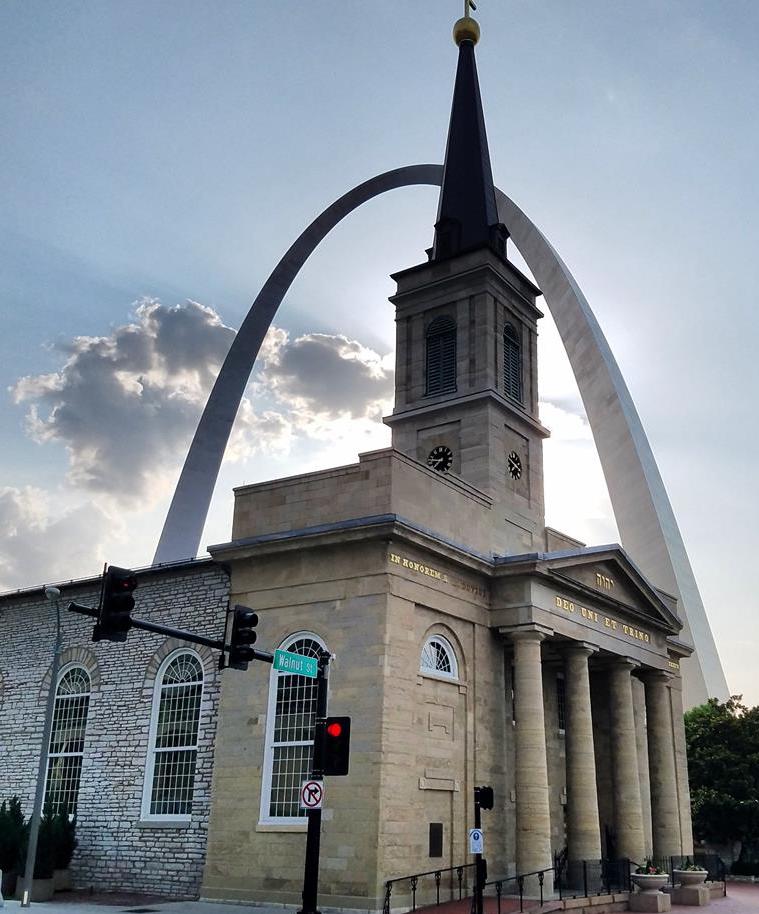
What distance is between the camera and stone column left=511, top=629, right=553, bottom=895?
26.8m

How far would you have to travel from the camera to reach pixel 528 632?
28.9 metres

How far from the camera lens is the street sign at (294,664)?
1833 cm

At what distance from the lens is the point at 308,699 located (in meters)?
26.6

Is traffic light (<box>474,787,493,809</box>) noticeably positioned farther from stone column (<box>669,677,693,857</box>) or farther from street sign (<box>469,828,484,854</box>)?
stone column (<box>669,677,693,857</box>)

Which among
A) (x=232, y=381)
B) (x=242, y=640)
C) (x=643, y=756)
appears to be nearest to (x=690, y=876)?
→ (x=643, y=756)

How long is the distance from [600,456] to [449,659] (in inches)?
1106

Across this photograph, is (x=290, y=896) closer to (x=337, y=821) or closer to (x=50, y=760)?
(x=337, y=821)

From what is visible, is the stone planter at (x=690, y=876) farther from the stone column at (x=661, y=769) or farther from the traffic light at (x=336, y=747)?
the traffic light at (x=336, y=747)

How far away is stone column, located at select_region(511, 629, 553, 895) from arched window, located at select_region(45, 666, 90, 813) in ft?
45.5

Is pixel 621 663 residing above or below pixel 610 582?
below

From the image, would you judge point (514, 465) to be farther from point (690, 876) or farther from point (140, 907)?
point (140, 907)

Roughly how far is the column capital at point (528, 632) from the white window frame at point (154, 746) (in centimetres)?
923

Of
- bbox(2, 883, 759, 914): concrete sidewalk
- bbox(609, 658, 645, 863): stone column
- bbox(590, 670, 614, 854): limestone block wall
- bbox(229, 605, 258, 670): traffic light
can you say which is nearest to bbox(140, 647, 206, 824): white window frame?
bbox(2, 883, 759, 914): concrete sidewalk

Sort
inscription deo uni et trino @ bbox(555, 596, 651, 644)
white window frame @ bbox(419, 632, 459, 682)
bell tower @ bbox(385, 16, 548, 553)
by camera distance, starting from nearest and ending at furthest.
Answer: white window frame @ bbox(419, 632, 459, 682) < inscription deo uni et trino @ bbox(555, 596, 651, 644) < bell tower @ bbox(385, 16, 548, 553)
